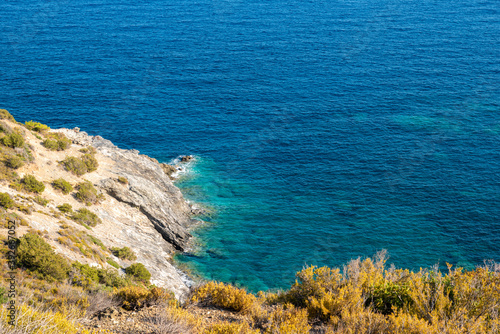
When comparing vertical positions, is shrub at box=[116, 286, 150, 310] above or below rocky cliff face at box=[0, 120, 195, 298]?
below

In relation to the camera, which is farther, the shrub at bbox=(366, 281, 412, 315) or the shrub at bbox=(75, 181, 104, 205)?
the shrub at bbox=(75, 181, 104, 205)

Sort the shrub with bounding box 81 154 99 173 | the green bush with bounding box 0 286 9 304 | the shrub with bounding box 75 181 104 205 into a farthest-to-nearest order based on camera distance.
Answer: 1. the shrub with bounding box 81 154 99 173
2. the shrub with bounding box 75 181 104 205
3. the green bush with bounding box 0 286 9 304

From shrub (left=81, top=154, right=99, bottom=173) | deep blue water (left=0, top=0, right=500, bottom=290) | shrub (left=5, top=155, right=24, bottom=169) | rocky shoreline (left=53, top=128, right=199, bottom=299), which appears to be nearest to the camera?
shrub (left=5, top=155, right=24, bottom=169)

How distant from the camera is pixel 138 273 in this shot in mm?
36906

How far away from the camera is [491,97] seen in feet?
288

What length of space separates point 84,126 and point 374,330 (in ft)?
253

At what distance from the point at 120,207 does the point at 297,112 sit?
5046 cm

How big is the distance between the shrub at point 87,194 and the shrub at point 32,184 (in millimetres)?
4357

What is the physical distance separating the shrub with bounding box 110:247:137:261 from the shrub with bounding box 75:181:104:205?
8265mm

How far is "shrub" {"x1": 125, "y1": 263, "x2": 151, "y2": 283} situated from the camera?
36625 mm

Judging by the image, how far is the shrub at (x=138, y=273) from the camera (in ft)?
120

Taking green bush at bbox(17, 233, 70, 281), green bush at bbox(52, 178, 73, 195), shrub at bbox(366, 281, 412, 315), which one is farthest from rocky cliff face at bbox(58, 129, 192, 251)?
shrub at bbox(366, 281, 412, 315)

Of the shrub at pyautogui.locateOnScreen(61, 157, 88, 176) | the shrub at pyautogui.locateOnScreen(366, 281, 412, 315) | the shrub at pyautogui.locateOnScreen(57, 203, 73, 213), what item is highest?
the shrub at pyautogui.locateOnScreen(61, 157, 88, 176)

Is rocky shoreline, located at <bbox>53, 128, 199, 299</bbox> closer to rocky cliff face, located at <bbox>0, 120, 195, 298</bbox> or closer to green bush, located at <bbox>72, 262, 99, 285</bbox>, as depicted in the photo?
rocky cliff face, located at <bbox>0, 120, 195, 298</bbox>
